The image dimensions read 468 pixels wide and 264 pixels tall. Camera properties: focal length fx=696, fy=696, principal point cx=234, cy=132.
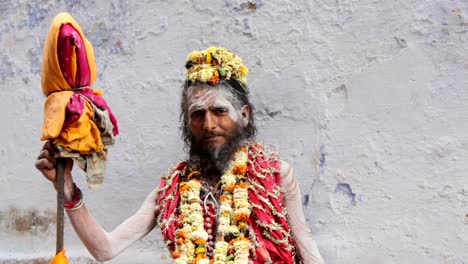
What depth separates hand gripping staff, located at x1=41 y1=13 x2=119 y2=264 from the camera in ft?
8.64

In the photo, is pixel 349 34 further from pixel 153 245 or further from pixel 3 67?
pixel 3 67

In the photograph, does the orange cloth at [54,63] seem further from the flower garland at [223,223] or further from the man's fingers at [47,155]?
the flower garland at [223,223]

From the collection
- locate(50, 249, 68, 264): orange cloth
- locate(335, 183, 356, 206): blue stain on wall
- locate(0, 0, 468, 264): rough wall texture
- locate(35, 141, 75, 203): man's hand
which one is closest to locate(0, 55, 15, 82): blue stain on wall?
locate(0, 0, 468, 264): rough wall texture

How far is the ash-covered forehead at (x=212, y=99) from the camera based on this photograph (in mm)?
3031

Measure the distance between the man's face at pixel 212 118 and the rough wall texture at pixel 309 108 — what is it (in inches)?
21.7

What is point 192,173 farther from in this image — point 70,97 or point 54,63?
point 54,63

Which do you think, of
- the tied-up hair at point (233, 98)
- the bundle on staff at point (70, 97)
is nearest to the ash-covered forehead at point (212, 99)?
the tied-up hair at point (233, 98)

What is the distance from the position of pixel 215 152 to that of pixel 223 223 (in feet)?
1.03

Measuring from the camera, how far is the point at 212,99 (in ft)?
9.95

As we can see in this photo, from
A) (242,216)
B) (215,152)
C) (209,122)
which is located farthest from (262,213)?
(209,122)

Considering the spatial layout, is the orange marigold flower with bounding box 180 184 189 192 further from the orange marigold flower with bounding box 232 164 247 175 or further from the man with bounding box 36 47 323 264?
the orange marigold flower with bounding box 232 164 247 175

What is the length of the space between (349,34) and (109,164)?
1.46 metres

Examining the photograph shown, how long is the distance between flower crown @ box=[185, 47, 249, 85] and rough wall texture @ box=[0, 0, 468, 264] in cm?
48

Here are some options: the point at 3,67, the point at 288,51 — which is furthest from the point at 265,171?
the point at 3,67
